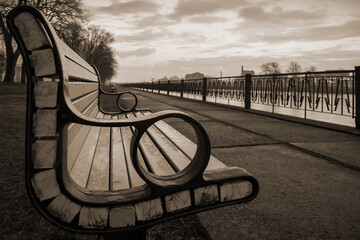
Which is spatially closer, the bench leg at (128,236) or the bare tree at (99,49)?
the bench leg at (128,236)

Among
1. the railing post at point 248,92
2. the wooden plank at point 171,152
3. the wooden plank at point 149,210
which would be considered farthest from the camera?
the railing post at point 248,92

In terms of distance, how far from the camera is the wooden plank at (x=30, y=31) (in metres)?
0.88

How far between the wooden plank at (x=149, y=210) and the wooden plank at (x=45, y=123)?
407 millimetres

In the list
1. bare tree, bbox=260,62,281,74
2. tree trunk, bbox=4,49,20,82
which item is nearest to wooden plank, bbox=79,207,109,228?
tree trunk, bbox=4,49,20,82

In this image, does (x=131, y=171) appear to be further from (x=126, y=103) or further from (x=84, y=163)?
(x=126, y=103)

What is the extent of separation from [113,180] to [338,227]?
1.30 metres

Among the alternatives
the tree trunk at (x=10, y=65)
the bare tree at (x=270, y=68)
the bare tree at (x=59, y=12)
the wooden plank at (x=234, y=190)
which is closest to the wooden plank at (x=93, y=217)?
the wooden plank at (x=234, y=190)

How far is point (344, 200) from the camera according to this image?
1.87 m

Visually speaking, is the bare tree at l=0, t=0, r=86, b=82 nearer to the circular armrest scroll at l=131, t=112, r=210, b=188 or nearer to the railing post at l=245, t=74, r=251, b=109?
the railing post at l=245, t=74, r=251, b=109

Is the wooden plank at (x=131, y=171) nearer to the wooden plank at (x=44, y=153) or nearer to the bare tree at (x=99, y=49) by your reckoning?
the wooden plank at (x=44, y=153)

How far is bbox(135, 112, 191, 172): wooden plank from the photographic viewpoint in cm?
140

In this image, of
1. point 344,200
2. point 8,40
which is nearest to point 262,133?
point 344,200

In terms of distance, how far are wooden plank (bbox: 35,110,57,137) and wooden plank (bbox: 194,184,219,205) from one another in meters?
0.59

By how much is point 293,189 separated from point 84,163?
61.7 inches
